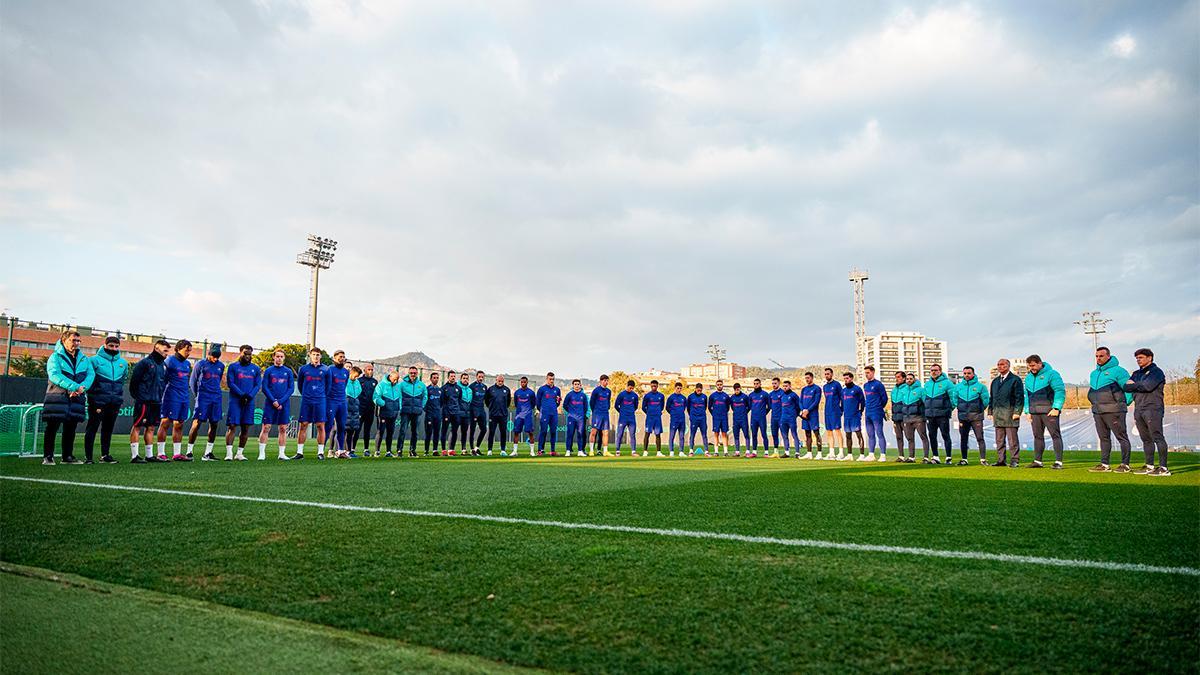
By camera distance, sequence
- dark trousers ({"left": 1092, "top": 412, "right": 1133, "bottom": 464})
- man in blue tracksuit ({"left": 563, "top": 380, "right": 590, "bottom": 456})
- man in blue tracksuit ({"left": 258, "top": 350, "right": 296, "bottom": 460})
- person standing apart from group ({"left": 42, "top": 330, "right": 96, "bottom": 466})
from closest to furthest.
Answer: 1. person standing apart from group ({"left": 42, "top": 330, "right": 96, "bottom": 466})
2. dark trousers ({"left": 1092, "top": 412, "right": 1133, "bottom": 464})
3. man in blue tracksuit ({"left": 258, "top": 350, "right": 296, "bottom": 460})
4. man in blue tracksuit ({"left": 563, "top": 380, "right": 590, "bottom": 456})

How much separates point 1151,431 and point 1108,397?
0.75 meters

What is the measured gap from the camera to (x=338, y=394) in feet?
42.6

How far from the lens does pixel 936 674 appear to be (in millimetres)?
1914

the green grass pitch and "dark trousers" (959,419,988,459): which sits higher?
"dark trousers" (959,419,988,459)

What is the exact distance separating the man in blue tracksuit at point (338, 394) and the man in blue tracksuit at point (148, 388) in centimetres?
282

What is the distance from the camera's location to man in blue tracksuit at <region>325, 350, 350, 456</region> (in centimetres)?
1267

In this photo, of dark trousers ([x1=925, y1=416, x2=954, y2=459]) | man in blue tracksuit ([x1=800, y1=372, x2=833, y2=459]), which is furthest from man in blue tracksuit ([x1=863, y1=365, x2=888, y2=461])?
dark trousers ([x1=925, y1=416, x2=954, y2=459])

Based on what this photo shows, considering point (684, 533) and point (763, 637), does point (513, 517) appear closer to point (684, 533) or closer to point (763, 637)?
point (684, 533)

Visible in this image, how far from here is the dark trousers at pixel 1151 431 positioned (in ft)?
31.0

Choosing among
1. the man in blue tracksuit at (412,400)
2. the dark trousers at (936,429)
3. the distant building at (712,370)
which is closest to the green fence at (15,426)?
the man in blue tracksuit at (412,400)

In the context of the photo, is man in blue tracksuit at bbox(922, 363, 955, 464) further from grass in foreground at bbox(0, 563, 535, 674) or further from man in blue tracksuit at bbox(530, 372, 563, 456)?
grass in foreground at bbox(0, 563, 535, 674)

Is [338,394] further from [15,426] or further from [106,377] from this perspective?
[15,426]

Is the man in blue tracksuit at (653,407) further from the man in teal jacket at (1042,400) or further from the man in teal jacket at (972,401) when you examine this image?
the man in teal jacket at (1042,400)

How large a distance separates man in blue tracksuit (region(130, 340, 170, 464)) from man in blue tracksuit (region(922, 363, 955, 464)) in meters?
13.6
